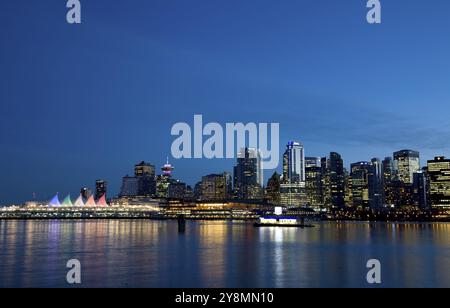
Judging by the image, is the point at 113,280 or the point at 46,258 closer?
the point at 113,280

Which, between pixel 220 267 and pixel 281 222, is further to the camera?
pixel 281 222

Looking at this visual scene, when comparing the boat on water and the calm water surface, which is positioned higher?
the calm water surface

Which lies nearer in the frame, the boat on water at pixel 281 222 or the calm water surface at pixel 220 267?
the calm water surface at pixel 220 267

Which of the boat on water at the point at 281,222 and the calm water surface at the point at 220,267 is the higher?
the calm water surface at the point at 220,267

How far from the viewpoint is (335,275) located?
3434cm

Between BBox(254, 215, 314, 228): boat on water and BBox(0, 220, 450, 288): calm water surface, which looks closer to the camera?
BBox(0, 220, 450, 288): calm water surface

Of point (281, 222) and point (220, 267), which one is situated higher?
point (220, 267)

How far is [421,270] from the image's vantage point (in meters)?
37.1
